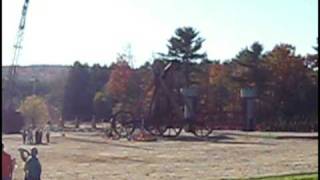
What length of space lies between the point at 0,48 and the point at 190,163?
18.6 meters

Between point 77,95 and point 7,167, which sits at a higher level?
point 77,95

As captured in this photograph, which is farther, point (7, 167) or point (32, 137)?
point (32, 137)

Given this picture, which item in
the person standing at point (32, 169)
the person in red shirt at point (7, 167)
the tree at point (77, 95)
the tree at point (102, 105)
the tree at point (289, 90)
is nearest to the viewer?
the person in red shirt at point (7, 167)

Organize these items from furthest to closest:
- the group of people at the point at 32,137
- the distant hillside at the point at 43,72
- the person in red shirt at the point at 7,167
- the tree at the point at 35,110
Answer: the distant hillside at the point at 43,72 < the tree at the point at 35,110 < the group of people at the point at 32,137 < the person in red shirt at the point at 7,167

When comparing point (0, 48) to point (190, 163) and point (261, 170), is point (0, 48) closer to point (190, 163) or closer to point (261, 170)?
point (261, 170)

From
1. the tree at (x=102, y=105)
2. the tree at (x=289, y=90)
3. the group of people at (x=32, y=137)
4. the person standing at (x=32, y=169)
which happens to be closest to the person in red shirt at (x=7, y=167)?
Answer: the person standing at (x=32, y=169)

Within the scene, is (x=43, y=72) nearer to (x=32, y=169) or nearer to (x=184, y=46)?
(x=184, y=46)

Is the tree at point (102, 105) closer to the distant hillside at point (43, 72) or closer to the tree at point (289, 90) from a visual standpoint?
the distant hillside at point (43, 72)

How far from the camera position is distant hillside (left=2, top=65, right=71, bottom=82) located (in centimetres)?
8250

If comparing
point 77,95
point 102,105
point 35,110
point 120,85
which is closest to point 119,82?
Answer: point 120,85

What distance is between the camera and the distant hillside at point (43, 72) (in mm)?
82500

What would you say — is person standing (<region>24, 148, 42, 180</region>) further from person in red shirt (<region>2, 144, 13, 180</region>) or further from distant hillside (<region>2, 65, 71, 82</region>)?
distant hillside (<region>2, 65, 71, 82</region>)

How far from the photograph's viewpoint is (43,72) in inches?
3494

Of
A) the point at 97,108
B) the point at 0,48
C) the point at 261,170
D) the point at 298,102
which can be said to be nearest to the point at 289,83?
the point at 298,102
